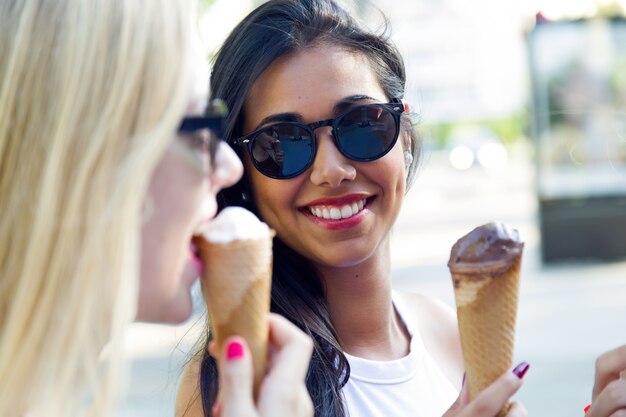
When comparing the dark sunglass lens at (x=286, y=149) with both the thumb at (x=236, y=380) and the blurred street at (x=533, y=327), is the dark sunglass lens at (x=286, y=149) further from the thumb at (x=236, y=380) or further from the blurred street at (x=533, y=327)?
the thumb at (x=236, y=380)

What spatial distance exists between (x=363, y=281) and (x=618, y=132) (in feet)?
35.6

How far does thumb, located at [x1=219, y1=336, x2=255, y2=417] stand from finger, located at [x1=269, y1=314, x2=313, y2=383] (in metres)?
0.06

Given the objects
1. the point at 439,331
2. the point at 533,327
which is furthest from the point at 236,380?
the point at 533,327

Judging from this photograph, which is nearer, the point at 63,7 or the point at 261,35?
the point at 63,7

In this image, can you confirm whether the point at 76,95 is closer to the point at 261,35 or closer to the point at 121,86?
the point at 121,86

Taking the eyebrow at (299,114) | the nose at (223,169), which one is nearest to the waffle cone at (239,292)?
the nose at (223,169)

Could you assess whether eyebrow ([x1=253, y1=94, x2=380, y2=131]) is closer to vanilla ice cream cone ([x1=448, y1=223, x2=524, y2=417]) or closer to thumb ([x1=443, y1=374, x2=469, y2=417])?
vanilla ice cream cone ([x1=448, y1=223, x2=524, y2=417])

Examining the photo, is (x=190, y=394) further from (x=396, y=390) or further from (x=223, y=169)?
(x=223, y=169)

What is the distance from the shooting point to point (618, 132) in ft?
41.6

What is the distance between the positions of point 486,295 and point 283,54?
0.94 m

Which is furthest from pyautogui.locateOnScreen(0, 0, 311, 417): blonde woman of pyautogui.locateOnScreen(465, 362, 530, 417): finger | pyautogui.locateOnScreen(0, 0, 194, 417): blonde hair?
pyautogui.locateOnScreen(465, 362, 530, 417): finger

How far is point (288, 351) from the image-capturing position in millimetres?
1804

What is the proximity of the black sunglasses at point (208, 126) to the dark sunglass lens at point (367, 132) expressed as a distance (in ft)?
2.19

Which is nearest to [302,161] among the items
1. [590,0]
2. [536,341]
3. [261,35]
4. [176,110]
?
[261,35]
